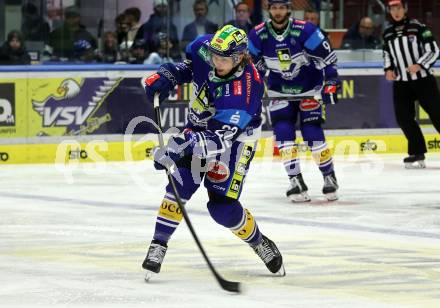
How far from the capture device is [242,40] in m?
7.29

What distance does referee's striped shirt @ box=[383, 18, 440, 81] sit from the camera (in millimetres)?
15023

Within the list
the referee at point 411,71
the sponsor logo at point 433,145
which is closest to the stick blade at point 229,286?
the referee at point 411,71

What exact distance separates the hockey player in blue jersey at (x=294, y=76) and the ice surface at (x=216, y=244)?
39cm

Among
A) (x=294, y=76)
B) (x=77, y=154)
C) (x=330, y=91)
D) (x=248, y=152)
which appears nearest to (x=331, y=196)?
(x=330, y=91)

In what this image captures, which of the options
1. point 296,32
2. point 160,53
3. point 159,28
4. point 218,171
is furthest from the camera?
point 160,53

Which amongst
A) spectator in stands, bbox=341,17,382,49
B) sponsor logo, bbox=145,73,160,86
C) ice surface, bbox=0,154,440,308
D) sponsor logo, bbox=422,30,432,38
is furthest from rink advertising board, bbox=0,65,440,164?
sponsor logo, bbox=145,73,160,86

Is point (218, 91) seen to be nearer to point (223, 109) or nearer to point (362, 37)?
point (223, 109)

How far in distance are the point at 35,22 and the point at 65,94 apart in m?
0.92

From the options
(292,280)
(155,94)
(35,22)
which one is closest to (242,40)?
(155,94)

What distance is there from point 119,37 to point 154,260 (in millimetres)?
8867

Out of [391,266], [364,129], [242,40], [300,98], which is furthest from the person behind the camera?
[364,129]

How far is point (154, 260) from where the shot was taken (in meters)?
7.26

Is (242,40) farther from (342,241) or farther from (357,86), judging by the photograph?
(357,86)

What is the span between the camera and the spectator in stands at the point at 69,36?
15328 millimetres
